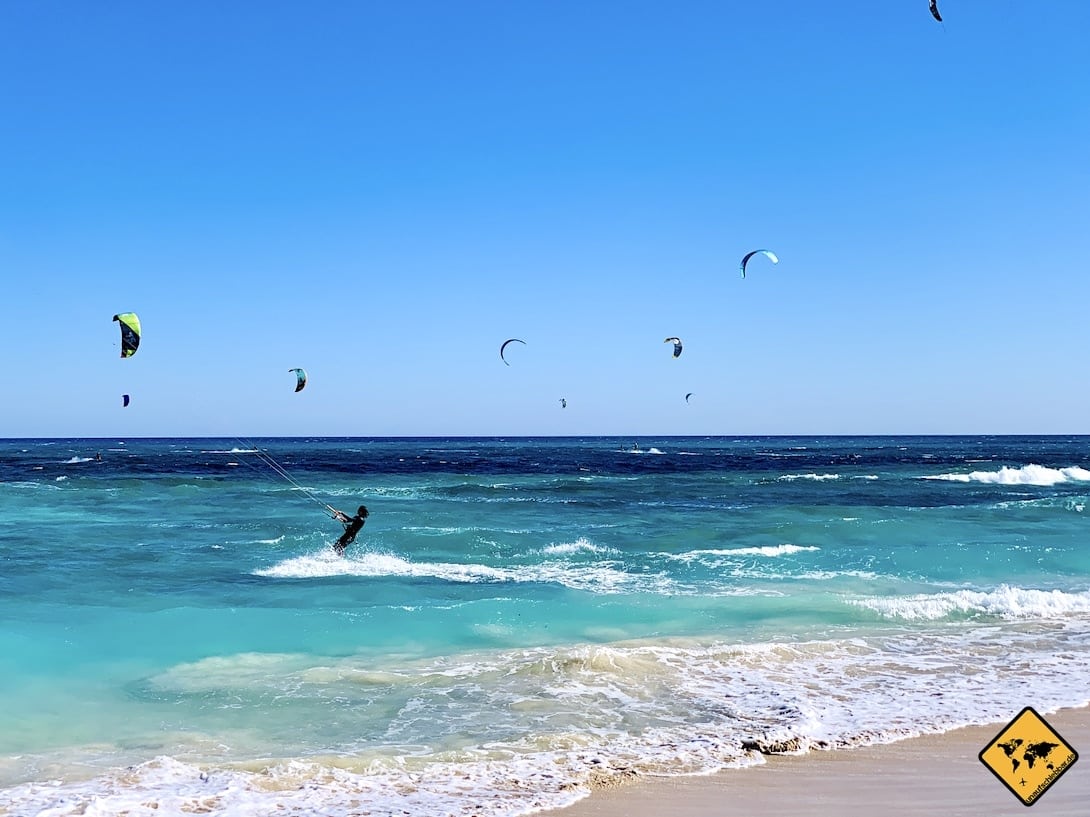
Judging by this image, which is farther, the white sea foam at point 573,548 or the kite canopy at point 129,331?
the white sea foam at point 573,548

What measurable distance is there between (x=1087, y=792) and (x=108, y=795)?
6.88 metres

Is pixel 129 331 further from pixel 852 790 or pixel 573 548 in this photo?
pixel 852 790

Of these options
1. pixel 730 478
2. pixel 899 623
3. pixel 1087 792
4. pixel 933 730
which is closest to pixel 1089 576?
pixel 899 623

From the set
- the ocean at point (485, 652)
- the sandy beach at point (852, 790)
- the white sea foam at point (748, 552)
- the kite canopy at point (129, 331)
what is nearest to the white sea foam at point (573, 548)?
the ocean at point (485, 652)

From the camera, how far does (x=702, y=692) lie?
9.22 metres

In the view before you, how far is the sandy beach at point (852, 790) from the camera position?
19.8ft

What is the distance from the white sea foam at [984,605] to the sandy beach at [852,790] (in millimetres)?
6137

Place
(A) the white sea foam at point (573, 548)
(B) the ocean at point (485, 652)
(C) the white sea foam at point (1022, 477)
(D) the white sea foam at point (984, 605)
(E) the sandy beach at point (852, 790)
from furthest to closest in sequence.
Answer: (C) the white sea foam at point (1022, 477)
(A) the white sea foam at point (573, 548)
(D) the white sea foam at point (984, 605)
(B) the ocean at point (485, 652)
(E) the sandy beach at point (852, 790)

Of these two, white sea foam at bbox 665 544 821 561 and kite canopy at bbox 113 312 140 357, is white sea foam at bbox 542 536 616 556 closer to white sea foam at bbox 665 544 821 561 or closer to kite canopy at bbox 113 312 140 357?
white sea foam at bbox 665 544 821 561

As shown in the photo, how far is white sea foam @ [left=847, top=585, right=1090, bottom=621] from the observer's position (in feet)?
43.9

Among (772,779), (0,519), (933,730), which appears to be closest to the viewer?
(772,779)

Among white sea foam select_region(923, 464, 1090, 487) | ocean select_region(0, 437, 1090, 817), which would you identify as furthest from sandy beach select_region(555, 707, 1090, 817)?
white sea foam select_region(923, 464, 1090, 487)

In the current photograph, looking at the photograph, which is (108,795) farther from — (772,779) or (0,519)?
(0,519)

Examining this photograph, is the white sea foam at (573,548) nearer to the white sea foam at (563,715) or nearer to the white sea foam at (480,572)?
the white sea foam at (480,572)
